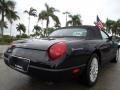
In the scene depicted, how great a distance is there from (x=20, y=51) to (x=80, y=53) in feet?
3.79

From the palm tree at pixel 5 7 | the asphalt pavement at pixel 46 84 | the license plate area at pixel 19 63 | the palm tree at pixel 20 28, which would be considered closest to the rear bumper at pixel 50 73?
the license plate area at pixel 19 63

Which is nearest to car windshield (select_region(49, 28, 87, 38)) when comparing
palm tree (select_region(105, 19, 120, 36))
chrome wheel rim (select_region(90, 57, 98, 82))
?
chrome wheel rim (select_region(90, 57, 98, 82))

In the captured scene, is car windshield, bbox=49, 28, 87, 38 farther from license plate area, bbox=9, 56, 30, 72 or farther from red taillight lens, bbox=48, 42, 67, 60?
license plate area, bbox=9, 56, 30, 72

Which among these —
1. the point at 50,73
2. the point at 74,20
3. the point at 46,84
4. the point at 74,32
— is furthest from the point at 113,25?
the point at 50,73

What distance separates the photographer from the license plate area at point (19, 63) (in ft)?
10.1

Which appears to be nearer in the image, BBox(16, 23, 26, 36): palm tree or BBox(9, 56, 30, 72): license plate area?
BBox(9, 56, 30, 72): license plate area

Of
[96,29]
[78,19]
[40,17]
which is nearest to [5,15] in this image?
→ [40,17]

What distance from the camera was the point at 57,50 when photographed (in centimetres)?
294

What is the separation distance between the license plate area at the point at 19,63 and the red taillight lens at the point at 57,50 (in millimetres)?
466

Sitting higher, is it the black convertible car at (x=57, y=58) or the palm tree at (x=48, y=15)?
the palm tree at (x=48, y=15)

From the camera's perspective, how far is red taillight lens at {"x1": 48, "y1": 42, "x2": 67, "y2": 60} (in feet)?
9.53

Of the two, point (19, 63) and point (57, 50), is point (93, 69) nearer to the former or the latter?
point (57, 50)

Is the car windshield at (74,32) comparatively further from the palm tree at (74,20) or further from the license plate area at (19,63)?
the palm tree at (74,20)

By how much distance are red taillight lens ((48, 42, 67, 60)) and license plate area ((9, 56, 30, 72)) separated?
0.47 metres
